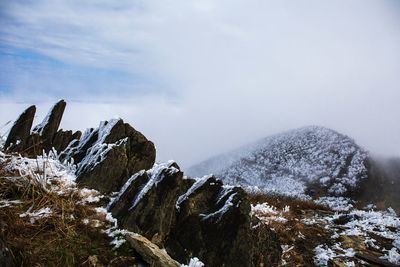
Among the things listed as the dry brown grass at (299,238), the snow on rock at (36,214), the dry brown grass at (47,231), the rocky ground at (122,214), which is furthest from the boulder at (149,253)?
the dry brown grass at (299,238)

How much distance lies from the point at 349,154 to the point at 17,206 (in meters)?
68.7

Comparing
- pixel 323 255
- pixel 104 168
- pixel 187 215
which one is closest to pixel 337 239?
pixel 323 255

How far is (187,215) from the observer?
6.40m

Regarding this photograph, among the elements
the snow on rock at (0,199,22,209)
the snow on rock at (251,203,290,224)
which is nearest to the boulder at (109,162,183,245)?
the snow on rock at (0,199,22,209)

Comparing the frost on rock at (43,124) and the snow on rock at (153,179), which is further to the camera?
the frost on rock at (43,124)

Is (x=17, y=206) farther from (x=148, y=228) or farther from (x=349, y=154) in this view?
(x=349, y=154)

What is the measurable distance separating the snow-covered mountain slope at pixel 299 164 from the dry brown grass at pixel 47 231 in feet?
161

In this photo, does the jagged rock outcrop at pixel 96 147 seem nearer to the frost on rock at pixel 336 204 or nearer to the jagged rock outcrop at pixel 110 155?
the jagged rock outcrop at pixel 110 155

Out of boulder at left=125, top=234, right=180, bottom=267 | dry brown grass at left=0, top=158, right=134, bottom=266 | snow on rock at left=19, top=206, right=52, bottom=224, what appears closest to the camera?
dry brown grass at left=0, top=158, right=134, bottom=266

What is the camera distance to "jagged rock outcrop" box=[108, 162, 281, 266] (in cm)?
567

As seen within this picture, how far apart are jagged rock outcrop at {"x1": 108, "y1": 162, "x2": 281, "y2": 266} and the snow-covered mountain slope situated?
46663mm

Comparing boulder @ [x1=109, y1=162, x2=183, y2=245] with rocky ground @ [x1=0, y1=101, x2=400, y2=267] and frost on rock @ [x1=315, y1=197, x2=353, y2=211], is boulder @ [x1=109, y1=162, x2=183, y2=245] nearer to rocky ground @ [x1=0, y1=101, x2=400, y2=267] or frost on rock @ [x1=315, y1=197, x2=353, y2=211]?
rocky ground @ [x1=0, y1=101, x2=400, y2=267]

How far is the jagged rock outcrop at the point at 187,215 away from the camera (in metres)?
5.67

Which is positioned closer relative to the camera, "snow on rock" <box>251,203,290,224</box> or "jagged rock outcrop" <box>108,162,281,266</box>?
"jagged rock outcrop" <box>108,162,281,266</box>
